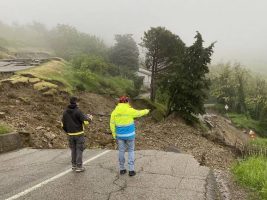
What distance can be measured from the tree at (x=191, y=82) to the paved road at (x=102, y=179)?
1698cm

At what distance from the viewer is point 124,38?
2191 inches

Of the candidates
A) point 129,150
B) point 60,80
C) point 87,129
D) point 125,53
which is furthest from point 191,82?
point 125,53

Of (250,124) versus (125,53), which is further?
(250,124)

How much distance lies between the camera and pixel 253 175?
10.2 meters

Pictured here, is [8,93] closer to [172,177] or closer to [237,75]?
[172,177]

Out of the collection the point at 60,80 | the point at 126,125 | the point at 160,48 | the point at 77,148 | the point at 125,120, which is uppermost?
the point at 160,48

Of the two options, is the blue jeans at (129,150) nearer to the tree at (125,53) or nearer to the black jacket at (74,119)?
the black jacket at (74,119)

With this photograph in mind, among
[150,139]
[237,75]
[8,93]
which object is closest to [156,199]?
[150,139]

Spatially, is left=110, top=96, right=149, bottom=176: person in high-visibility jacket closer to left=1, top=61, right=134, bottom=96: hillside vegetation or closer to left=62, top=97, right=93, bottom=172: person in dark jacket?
left=62, top=97, right=93, bottom=172: person in dark jacket

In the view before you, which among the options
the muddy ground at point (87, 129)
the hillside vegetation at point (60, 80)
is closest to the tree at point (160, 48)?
the hillside vegetation at point (60, 80)

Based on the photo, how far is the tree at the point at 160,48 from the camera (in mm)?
40469

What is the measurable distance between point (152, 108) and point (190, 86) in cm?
614

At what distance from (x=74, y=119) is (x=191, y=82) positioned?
68.4 feet

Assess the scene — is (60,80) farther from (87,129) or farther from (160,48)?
(160,48)
